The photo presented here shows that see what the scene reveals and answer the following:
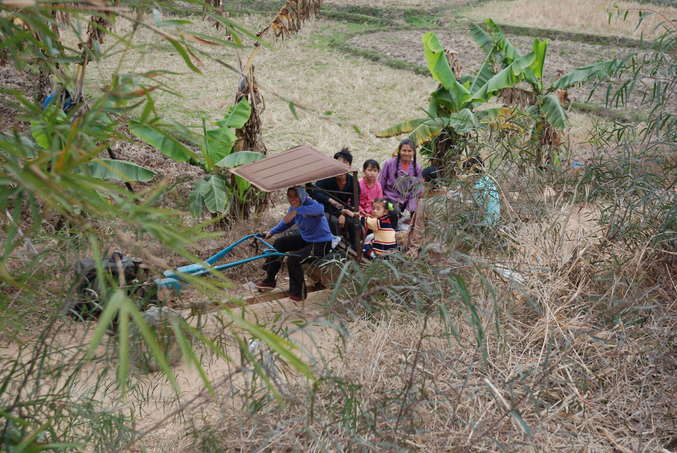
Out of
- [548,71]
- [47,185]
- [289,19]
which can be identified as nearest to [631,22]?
[548,71]

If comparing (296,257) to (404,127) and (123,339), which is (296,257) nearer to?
(404,127)

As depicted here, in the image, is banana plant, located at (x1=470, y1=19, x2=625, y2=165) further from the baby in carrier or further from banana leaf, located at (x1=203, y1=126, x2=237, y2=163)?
banana leaf, located at (x1=203, y1=126, x2=237, y2=163)

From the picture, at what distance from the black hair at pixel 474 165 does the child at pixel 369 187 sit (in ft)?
2.97

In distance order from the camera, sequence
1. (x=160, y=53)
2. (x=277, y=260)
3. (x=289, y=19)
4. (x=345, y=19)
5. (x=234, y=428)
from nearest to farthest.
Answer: (x=234, y=428) → (x=277, y=260) → (x=289, y=19) → (x=160, y=53) → (x=345, y=19)

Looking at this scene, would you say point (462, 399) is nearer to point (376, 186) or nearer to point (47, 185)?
point (47, 185)

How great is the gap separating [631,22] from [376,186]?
14.8 m

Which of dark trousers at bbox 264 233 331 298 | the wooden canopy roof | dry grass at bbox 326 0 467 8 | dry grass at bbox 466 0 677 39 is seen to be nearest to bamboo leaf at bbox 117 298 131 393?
A: the wooden canopy roof

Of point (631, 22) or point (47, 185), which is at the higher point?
point (47, 185)

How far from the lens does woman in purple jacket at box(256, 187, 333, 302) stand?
4.99 metres

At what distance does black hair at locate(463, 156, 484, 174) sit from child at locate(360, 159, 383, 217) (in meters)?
0.90

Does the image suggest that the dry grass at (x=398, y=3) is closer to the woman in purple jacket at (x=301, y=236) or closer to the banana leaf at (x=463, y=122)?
the banana leaf at (x=463, y=122)

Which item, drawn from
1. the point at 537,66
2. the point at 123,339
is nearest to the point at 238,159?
the point at 537,66

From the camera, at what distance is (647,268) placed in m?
4.10

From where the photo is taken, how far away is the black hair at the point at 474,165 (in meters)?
4.93
